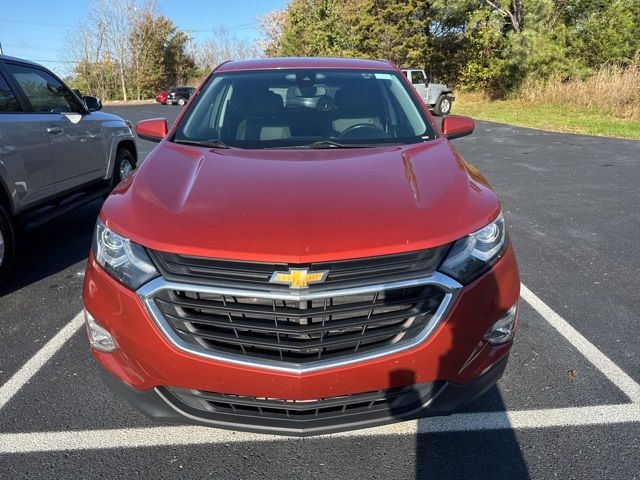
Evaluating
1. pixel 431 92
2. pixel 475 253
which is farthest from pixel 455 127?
pixel 431 92

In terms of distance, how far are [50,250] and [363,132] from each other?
3.49m

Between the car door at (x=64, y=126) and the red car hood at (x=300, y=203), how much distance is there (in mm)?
2425

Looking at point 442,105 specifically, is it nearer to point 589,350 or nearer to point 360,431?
point 589,350

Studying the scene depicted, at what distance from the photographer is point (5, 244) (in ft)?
12.7

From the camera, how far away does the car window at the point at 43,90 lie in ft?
14.5

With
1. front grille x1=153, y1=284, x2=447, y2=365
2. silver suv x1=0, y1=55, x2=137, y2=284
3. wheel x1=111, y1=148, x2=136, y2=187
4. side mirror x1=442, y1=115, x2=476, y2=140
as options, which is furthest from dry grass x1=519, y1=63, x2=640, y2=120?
front grille x1=153, y1=284, x2=447, y2=365

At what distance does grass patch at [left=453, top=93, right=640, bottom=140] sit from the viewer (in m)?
14.2

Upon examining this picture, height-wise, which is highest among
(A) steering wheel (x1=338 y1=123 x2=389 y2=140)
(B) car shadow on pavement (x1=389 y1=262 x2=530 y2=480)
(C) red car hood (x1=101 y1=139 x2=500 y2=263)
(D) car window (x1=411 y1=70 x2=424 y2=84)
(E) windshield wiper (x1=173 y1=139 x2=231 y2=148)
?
(D) car window (x1=411 y1=70 x2=424 y2=84)

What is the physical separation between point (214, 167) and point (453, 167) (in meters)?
1.24

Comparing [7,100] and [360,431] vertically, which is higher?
[7,100]

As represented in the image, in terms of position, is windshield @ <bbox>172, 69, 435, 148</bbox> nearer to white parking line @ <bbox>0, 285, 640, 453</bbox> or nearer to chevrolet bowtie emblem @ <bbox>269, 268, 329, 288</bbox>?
chevrolet bowtie emblem @ <bbox>269, 268, 329, 288</bbox>

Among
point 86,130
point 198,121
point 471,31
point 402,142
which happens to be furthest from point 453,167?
point 471,31

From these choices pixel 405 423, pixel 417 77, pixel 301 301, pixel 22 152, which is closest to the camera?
pixel 301 301

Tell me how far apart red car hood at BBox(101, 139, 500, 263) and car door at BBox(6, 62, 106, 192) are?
7.96 feet
